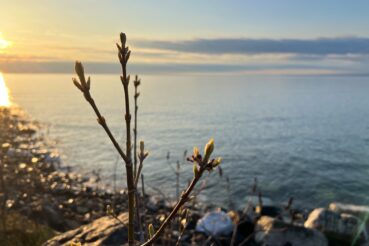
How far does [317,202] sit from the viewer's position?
76.6ft

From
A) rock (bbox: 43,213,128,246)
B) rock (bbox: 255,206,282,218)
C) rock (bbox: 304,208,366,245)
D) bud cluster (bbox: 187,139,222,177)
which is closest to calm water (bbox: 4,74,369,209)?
rock (bbox: 255,206,282,218)

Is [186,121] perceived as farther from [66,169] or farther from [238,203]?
[238,203]

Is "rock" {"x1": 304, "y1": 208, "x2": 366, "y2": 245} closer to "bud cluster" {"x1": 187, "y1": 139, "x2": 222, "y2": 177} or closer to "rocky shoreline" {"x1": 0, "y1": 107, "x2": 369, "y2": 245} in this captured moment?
"rocky shoreline" {"x1": 0, "y1": 107, "x2": 369, "y2": 245}

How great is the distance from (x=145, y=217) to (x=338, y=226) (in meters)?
12.6

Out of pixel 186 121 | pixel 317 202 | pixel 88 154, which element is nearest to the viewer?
pixel 317 202

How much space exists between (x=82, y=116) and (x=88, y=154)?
32.2 metres

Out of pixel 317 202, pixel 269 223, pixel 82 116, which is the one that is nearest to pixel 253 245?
pixel 269 223

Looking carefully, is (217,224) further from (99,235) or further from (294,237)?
(99,235)

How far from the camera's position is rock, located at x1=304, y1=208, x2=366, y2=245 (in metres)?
13.5

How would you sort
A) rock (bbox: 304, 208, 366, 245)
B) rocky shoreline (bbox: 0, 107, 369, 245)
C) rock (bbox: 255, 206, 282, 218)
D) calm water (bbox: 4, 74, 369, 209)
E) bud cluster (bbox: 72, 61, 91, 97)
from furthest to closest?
calm water (bbox: 4, 74, 369, 209) < rock (bbox: 255, 206, 282, 218) < rock (bbox: 304, 208, 366, 245) < rocky shoreline (bbox: 0, 107, 369, 245) < bud cluster (bbox: 72, 61, 91, 97)

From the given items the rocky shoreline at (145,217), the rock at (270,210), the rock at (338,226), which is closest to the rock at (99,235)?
the rocky shoreline at (145,217)

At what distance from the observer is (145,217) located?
3.49m

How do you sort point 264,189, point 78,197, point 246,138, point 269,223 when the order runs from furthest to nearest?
point 246,138 < point 264,189 < point 78,197 < point 269,223

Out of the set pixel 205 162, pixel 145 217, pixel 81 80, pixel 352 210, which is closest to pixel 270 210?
pixel 352 210
